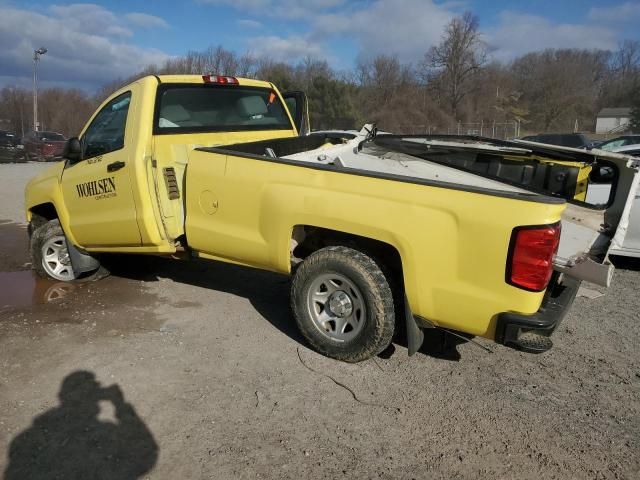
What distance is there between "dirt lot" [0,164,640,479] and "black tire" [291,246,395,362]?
0.15 metres

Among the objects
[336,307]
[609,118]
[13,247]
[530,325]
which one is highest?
[609,118]

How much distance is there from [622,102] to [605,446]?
8007 cm

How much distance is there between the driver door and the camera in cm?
472

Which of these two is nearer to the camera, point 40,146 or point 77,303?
point 77,303

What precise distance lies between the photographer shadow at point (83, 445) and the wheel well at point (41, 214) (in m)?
3.18

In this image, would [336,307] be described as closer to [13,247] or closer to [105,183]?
[105,183]

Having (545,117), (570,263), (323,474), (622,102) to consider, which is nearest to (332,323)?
(323,474)

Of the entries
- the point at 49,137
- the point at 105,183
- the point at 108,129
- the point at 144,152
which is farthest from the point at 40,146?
the point at 144,152

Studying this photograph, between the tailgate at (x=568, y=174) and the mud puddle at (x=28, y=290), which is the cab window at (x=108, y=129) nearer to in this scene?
the mud puddle at (x=28, y=290)

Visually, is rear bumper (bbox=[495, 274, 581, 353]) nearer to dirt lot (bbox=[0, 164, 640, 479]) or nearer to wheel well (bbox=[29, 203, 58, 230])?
dirt lot (bbox=[0, 164, 640, 479])

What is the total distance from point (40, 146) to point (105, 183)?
24.9 metres

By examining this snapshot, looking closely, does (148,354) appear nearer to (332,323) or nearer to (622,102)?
(332,323)

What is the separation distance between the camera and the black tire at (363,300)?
3.58 metres

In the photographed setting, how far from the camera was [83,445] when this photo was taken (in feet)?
9.53
